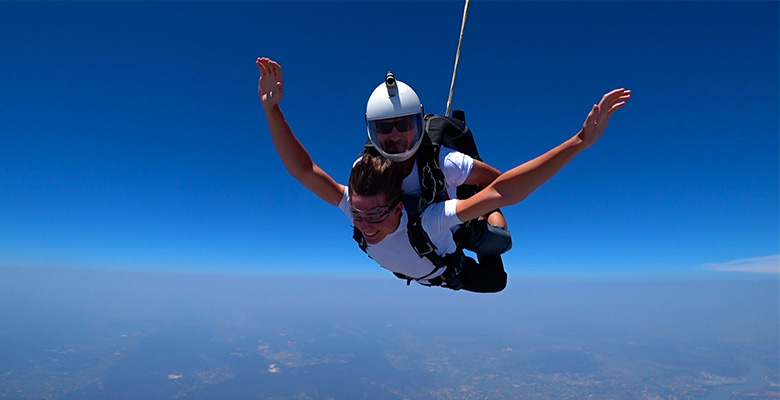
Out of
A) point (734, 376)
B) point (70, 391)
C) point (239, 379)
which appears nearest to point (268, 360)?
point (239, 379)

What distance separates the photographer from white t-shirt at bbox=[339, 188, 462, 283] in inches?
98.3

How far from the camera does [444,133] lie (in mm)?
3033

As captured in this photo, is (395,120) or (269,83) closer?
(269,83)

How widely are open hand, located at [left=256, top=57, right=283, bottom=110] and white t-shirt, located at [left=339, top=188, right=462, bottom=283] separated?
0.82m

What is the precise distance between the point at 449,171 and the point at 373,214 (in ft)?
2.02

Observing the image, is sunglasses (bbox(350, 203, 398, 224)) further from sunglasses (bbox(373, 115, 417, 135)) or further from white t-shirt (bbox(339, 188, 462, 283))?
sunglasses (bbox(373, 115, 417, 135))

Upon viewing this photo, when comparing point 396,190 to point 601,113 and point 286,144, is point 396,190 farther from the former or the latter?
point 601,113

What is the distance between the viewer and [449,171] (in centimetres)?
268

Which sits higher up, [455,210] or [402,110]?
[402,110]

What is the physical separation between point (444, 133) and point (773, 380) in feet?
609

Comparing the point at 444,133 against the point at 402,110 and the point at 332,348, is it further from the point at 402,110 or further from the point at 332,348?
the point at 332,348

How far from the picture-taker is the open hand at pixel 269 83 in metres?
2.33

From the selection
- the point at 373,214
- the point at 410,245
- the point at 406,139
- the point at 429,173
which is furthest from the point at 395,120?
the point at 410,245

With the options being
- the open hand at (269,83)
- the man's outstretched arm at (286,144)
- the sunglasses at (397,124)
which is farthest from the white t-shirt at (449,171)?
the open hand at (269,83)
